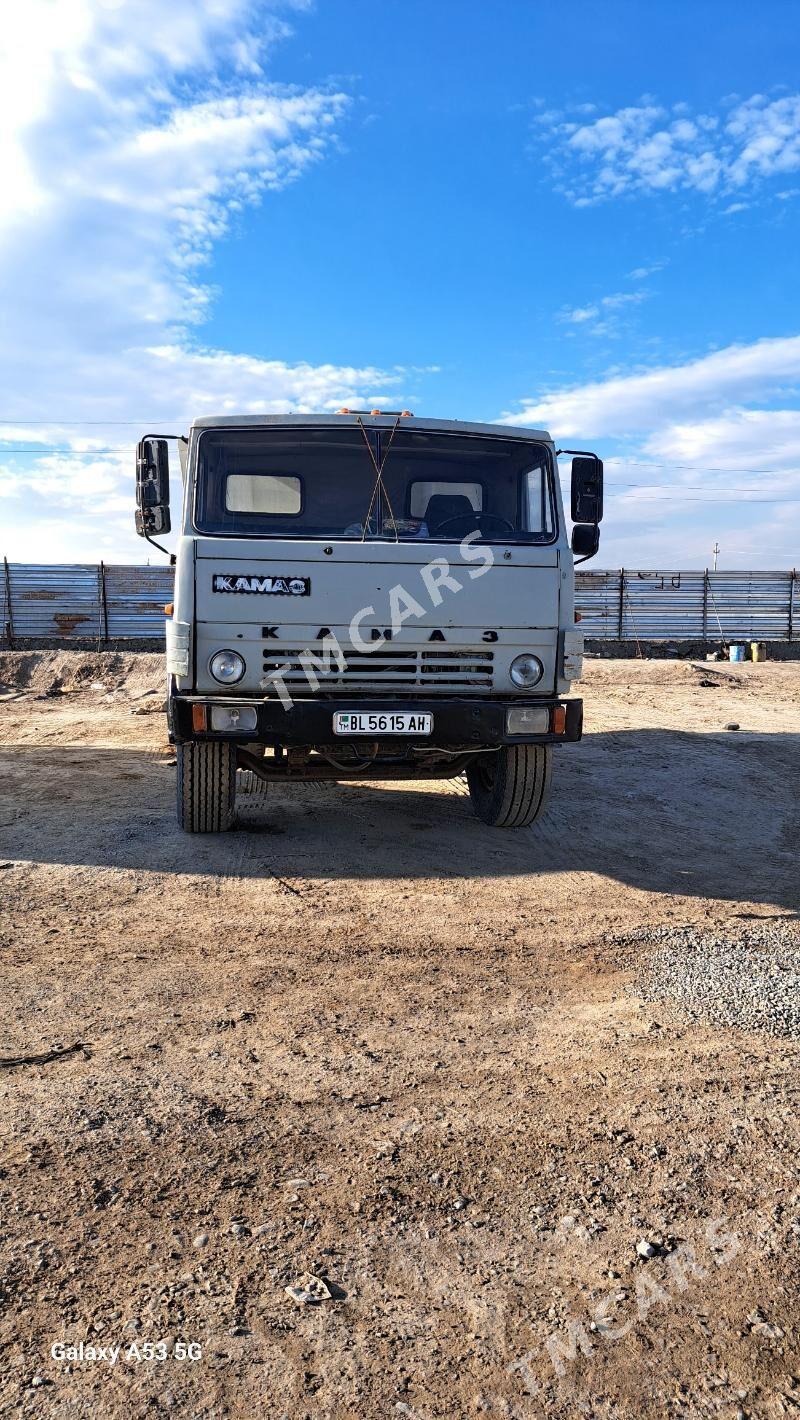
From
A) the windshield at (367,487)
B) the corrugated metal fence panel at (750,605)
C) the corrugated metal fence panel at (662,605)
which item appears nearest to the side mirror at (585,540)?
the windshield at (367,487)

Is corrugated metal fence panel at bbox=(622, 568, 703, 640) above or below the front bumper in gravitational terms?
above

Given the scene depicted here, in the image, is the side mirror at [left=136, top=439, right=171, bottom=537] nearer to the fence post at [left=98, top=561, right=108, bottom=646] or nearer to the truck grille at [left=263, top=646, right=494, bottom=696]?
the truck grille at [left=263, top=646, right=494, bottom=696]

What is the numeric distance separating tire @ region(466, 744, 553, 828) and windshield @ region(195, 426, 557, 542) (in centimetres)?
133

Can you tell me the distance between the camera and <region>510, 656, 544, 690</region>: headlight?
213 inches

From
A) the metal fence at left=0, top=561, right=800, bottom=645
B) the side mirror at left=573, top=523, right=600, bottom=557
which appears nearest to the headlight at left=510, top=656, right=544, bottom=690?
the side mirror at left=573, top=523, right=600, bottom=557

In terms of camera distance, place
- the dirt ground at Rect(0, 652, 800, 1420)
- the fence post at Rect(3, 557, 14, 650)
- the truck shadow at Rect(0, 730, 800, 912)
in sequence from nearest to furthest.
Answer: the dirt ground at Rect(0, 652, 800, 1420) < the truck shadow at Rect(0, 730, 800, 912) < the fence post at Rect(3, 557, 14, 650)

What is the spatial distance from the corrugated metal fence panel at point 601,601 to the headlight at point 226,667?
60.2 ft

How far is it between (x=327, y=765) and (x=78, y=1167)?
3.37 m

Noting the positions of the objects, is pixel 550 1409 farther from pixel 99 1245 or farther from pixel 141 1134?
pixel 141 1134

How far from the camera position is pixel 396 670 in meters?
5.32

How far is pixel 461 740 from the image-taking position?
531 cm

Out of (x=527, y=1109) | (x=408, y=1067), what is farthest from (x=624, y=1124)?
(x=408, y=1067)

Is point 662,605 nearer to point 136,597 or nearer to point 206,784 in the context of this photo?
point 136,597

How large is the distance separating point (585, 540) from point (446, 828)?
210 cm
